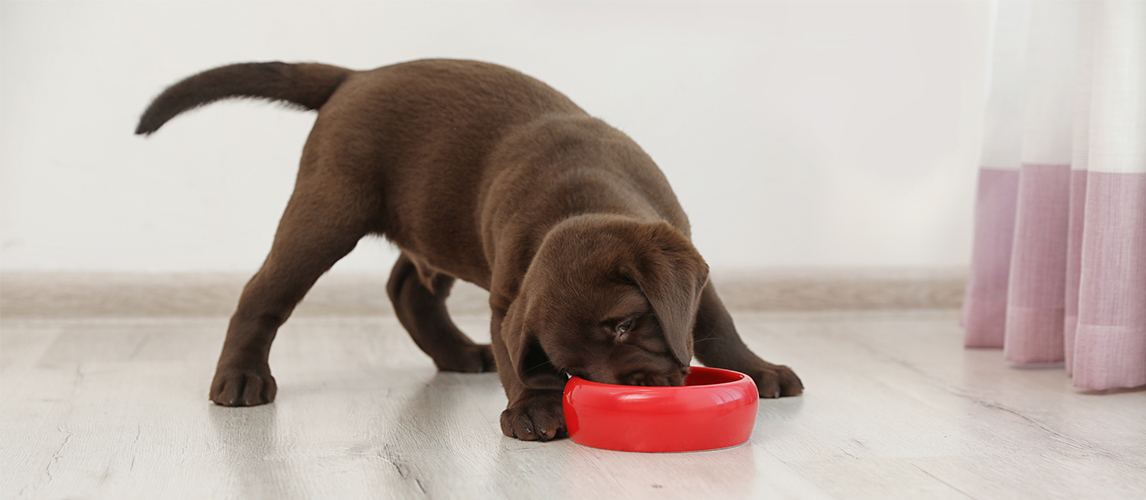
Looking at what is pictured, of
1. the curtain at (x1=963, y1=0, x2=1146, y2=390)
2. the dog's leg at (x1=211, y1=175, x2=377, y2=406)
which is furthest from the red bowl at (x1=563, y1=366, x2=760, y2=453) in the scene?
the curtain at (x1=963, y1=0, x2=1146, y2=390)

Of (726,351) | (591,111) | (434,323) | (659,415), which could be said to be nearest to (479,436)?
(659,415)

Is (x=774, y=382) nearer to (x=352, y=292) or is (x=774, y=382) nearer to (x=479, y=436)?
(x=479, y=436)

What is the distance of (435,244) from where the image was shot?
2182mm

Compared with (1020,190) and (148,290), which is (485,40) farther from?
(1020,190)

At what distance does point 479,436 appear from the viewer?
1742 mm

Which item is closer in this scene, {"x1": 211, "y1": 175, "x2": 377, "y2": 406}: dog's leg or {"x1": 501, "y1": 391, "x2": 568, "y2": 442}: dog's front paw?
{"x1": 501, "y1": 391, "x2": 568, "y2": 442}: dog's front paw

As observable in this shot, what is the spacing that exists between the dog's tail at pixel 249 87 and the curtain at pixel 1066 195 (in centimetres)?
175

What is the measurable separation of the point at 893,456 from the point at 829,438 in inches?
5.7

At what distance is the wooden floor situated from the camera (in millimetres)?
1425

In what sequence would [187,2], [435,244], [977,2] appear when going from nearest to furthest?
1. [435,244]
2. [187,2]
3. [977,2]

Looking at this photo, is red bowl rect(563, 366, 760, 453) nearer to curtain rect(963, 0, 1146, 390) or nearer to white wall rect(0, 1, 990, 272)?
curtain rect(963, 0, 1146, 390)

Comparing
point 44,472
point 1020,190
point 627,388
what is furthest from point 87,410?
point 1020,190

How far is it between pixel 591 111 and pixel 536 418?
178 cm

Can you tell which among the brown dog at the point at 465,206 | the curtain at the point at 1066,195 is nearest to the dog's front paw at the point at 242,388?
the brown dog at the point at 465,206
